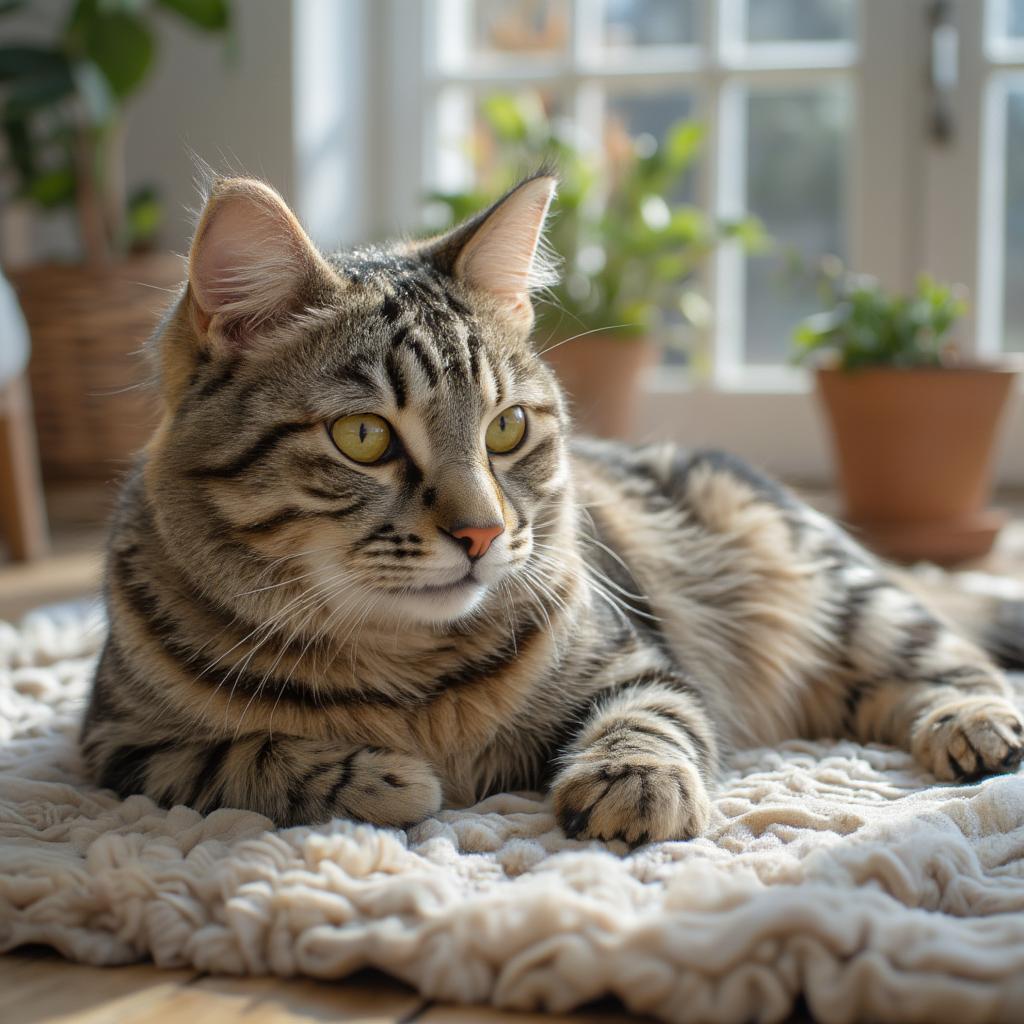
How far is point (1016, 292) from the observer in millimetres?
3691

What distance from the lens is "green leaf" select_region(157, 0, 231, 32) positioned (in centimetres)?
316

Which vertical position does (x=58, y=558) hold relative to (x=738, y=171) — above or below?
below

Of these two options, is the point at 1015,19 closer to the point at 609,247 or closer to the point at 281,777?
the point at 609,247

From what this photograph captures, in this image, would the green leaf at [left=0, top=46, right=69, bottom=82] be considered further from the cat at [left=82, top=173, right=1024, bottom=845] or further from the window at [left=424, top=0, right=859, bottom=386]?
the cat at [left=82, top=173, right=1024, bottom=845]

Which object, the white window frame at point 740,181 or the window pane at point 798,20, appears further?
the window pane at point 798,20

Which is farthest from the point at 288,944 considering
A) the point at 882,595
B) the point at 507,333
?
the point at 882,595

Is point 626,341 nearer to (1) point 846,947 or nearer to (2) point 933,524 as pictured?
(2) point 933,524

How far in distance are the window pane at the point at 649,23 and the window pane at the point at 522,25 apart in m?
0.15

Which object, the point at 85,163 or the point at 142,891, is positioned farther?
the point at 85,163

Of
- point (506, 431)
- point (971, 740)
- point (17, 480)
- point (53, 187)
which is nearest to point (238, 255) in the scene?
point (506, 431)

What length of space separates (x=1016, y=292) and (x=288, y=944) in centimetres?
342

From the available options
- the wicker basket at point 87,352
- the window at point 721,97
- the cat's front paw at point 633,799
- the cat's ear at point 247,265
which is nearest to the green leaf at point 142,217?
the wicker basket at point 87,352

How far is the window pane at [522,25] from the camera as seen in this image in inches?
153

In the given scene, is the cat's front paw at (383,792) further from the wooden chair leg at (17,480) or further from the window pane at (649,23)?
the window pane at (649,23)
